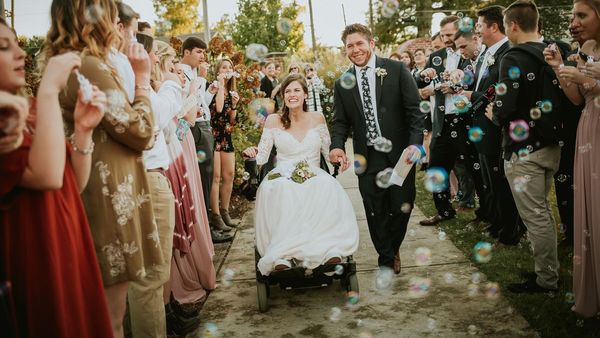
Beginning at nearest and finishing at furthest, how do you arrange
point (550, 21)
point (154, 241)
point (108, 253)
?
1. point (108, 253)
2. point (154, 241)
3. point (550, 21)

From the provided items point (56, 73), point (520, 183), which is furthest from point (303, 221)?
point (56, 73)

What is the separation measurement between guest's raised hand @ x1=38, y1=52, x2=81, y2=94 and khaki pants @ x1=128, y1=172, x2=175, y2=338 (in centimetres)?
108

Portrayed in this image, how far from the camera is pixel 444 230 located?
6.25 metres

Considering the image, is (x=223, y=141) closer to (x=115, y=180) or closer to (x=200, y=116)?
(x=200, y=116)

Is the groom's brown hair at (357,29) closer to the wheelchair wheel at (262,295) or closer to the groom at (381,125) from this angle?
the groom at (381,125)

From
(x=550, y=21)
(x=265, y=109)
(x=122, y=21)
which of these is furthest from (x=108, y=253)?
(x=550, y=21)

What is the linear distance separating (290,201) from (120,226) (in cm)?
220

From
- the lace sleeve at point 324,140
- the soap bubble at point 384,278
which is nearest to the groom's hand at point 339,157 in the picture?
the lace sleeve at point 324,140

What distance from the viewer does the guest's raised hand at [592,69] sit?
3.13m

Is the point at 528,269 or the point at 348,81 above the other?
the point at 348,81

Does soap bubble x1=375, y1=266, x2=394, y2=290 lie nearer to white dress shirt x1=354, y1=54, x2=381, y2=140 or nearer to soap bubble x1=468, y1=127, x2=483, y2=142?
white dress shirt x1=354, y1=54, x2=381, y2=140

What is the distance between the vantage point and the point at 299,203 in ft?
14.6

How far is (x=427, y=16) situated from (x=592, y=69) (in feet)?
105

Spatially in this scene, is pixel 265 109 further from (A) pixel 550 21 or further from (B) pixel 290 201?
(A) pixel 550 21
